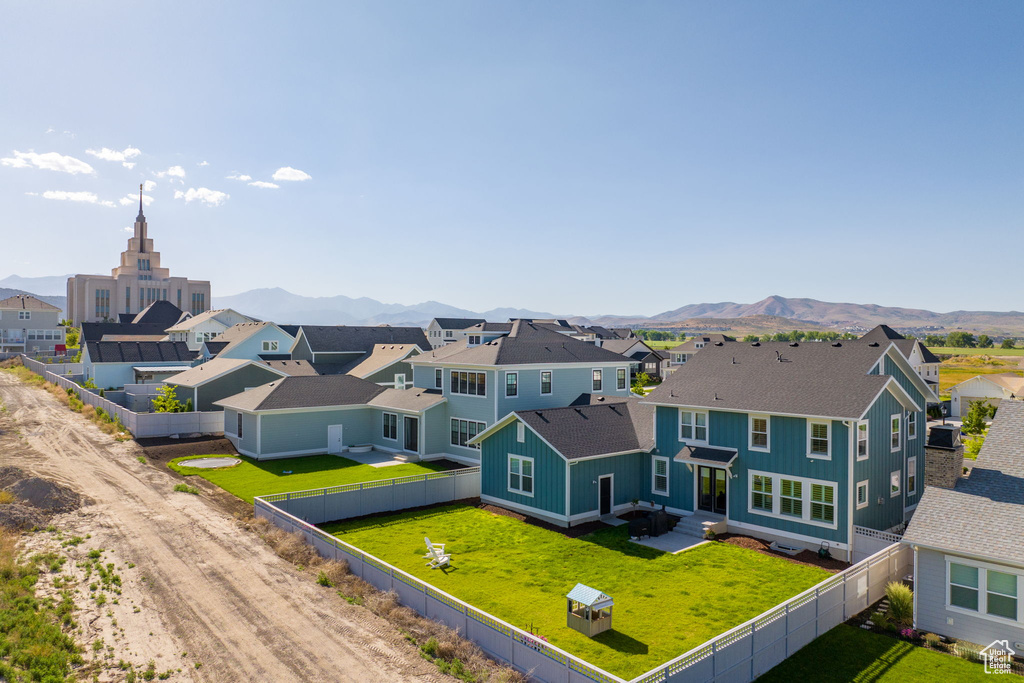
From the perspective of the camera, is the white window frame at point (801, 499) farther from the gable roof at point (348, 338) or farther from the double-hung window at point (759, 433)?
the gable roof at point (348, 338)

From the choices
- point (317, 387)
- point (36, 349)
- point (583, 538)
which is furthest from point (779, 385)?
point (36, 349)

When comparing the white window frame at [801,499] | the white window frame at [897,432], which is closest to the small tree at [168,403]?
the white window frame at [801,499]

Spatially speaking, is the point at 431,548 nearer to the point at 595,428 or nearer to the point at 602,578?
the point at 602,578

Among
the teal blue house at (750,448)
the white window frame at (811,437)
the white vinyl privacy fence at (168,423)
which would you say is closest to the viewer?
the white window frame at (811,437)

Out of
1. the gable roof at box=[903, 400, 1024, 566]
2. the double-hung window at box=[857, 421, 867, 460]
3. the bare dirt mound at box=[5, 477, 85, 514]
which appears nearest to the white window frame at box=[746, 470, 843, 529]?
the double-hung window at box=[857, 421, 867, 460]

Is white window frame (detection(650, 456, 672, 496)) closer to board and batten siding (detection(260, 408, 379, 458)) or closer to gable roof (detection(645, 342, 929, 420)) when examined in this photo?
gable roof (detection(645, 342, 929, 420))

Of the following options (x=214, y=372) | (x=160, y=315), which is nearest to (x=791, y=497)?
(x=214, y=372)
